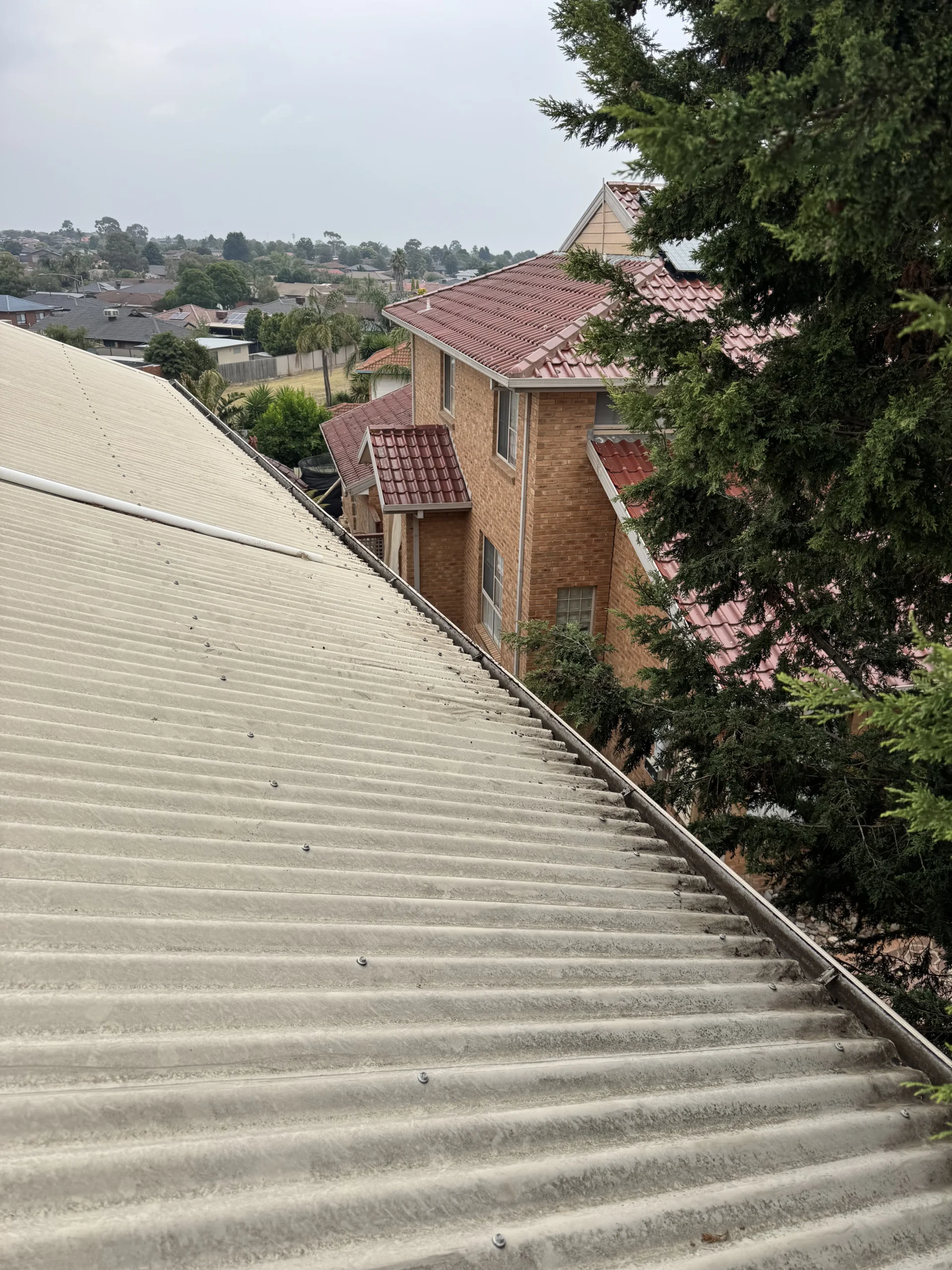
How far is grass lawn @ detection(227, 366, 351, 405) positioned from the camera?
6438 cm

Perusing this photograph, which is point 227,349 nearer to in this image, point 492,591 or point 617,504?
point 492,591

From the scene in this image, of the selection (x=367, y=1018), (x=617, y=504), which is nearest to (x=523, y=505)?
(x=617, y=504)

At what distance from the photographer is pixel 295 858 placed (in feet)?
11.5

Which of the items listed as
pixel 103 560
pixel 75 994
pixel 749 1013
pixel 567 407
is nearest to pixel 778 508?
pixel 749 1013

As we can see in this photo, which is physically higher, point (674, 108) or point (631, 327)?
point (674, 108)

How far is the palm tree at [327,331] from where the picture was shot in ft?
180

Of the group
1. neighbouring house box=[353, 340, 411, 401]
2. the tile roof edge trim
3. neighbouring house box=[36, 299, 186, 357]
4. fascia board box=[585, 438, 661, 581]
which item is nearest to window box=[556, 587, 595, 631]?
fascia board box=[585, 438, 661, 581]

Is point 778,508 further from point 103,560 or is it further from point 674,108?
point 103,560

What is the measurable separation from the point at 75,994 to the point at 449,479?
42.5ft

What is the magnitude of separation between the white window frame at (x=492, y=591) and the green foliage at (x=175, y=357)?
42.5 metres

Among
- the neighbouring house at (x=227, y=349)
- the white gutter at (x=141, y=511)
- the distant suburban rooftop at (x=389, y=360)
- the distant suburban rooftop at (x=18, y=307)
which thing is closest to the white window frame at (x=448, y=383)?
the white gutter at (x=141, y=511)

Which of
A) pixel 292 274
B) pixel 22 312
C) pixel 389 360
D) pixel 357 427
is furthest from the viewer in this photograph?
pixel 292 274

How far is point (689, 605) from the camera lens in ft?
21.6

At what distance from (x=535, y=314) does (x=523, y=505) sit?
312cm
